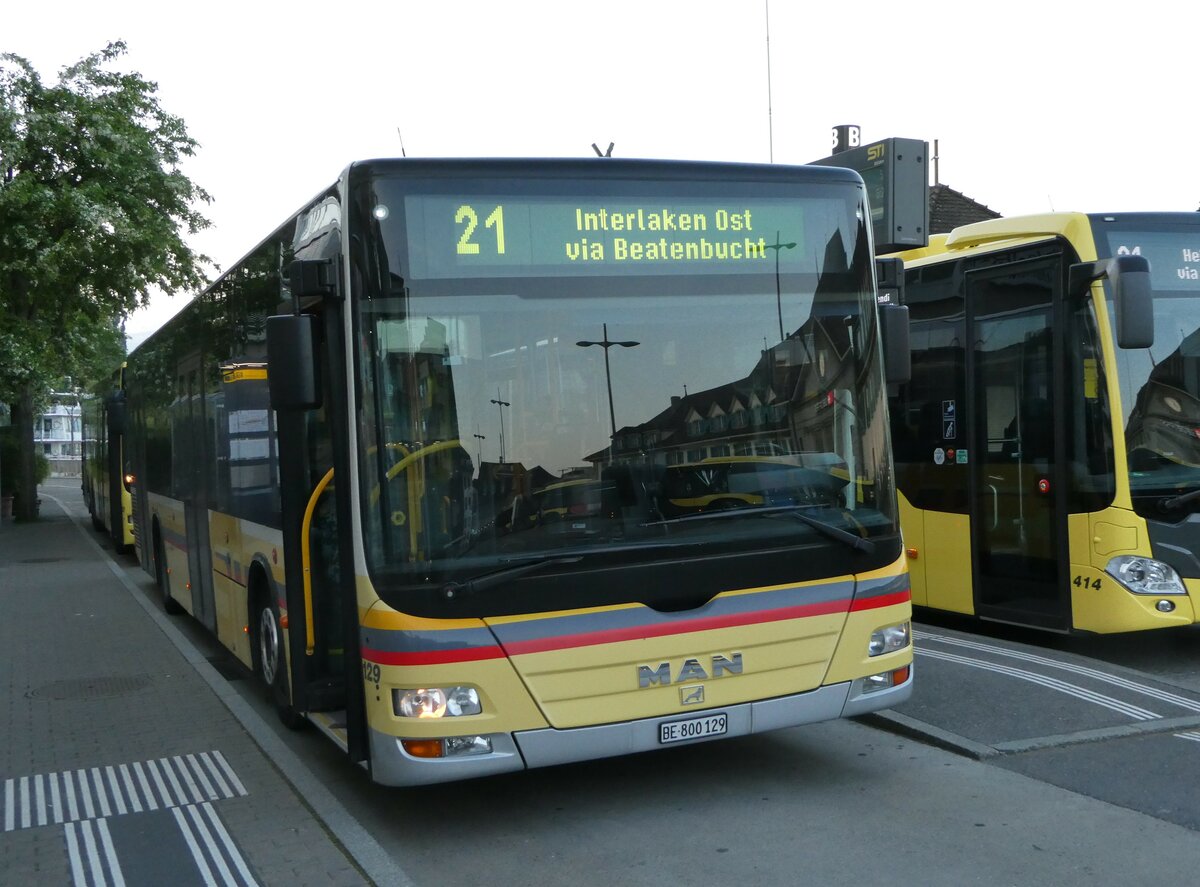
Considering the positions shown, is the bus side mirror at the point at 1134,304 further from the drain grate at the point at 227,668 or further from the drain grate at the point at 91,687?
the drain grate at the point at 91,687

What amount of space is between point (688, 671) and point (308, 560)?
213cm

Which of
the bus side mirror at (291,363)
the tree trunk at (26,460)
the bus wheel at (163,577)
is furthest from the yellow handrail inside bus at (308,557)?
the tree trunk at (26,460)

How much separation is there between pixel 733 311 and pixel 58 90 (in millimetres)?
25969

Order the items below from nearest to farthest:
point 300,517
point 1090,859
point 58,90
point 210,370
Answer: point 1090,859
point 300,517
point 210,370
point 58,90

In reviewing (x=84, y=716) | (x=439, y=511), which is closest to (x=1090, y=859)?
(x=439, y=511)

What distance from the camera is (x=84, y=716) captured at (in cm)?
872

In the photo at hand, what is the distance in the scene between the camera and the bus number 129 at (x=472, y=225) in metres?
5.38

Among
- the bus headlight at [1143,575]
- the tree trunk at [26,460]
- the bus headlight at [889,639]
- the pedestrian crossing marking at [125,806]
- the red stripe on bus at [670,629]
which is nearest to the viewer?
the red stripe on bus at [670,629]

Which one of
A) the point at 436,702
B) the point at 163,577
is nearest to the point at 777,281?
the point at 436,702

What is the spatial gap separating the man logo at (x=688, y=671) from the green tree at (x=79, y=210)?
79.4 feet

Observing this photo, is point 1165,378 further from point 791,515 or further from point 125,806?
point 125,806

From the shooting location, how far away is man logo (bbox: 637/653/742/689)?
18.0ft

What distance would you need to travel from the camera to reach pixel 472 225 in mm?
5402

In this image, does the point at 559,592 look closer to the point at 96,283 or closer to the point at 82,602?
the point at 82,602
